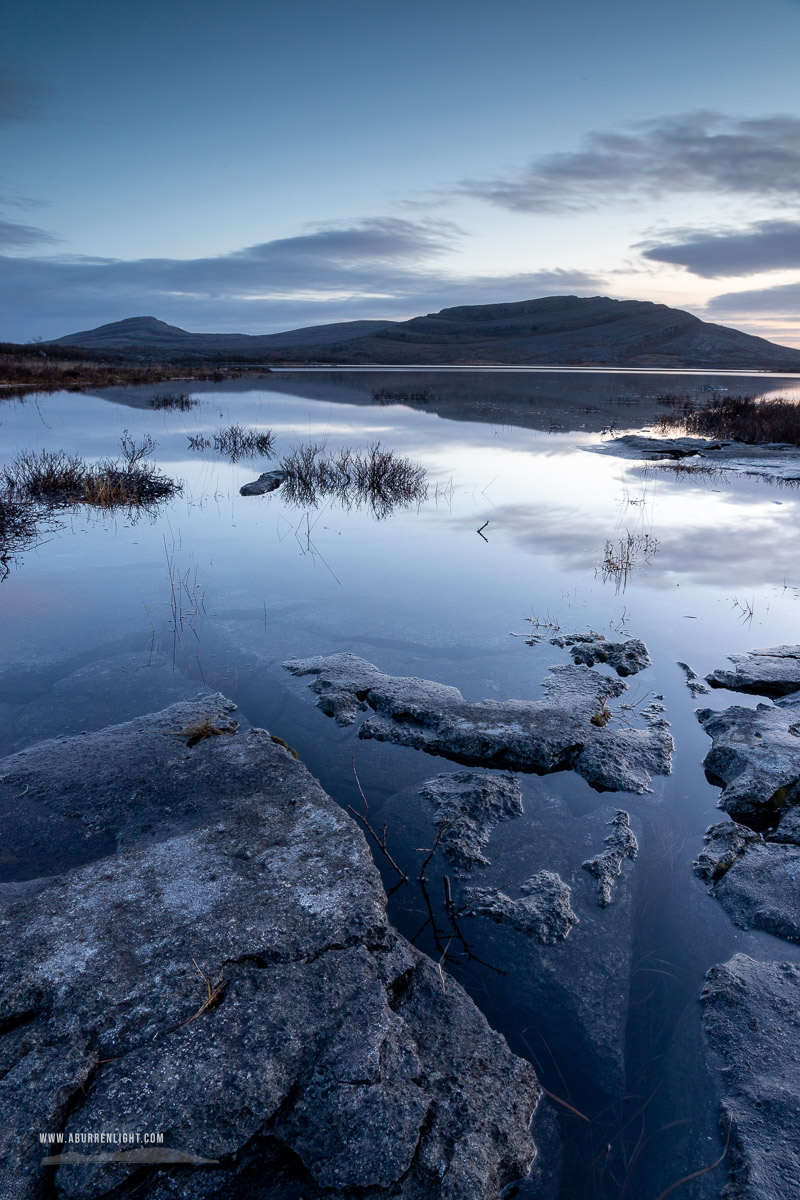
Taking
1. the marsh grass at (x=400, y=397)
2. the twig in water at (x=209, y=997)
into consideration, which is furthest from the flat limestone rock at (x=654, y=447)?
the twig in water at (x=209, y=997)

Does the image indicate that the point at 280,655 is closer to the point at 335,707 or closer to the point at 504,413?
the point at 335,707

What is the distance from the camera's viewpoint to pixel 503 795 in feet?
11.9

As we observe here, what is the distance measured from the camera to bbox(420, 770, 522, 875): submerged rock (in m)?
3.21

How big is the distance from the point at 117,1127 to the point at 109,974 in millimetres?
475

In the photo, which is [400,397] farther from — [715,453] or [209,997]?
[209,997]

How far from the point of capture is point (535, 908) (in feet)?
9.39

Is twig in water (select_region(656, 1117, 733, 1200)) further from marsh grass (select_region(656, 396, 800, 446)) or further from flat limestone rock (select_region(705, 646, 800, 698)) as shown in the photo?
marsh grass (select_region(656, 396, 800, 446))

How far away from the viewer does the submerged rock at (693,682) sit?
488 centimetres

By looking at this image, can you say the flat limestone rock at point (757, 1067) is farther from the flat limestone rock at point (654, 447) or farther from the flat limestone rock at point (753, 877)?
the flat limestone rock at point (654, 447)

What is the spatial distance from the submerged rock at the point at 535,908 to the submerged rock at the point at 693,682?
8.17 feet

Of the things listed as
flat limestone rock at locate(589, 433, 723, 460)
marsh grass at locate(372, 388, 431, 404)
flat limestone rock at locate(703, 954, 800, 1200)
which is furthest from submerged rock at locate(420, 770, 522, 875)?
marsh grass at locate(372, 388, 431, 404)

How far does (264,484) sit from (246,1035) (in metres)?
11.1

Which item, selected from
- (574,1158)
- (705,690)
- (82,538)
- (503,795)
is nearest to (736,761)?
(705,690)

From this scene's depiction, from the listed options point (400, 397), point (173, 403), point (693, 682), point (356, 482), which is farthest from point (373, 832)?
point (400, 397)
